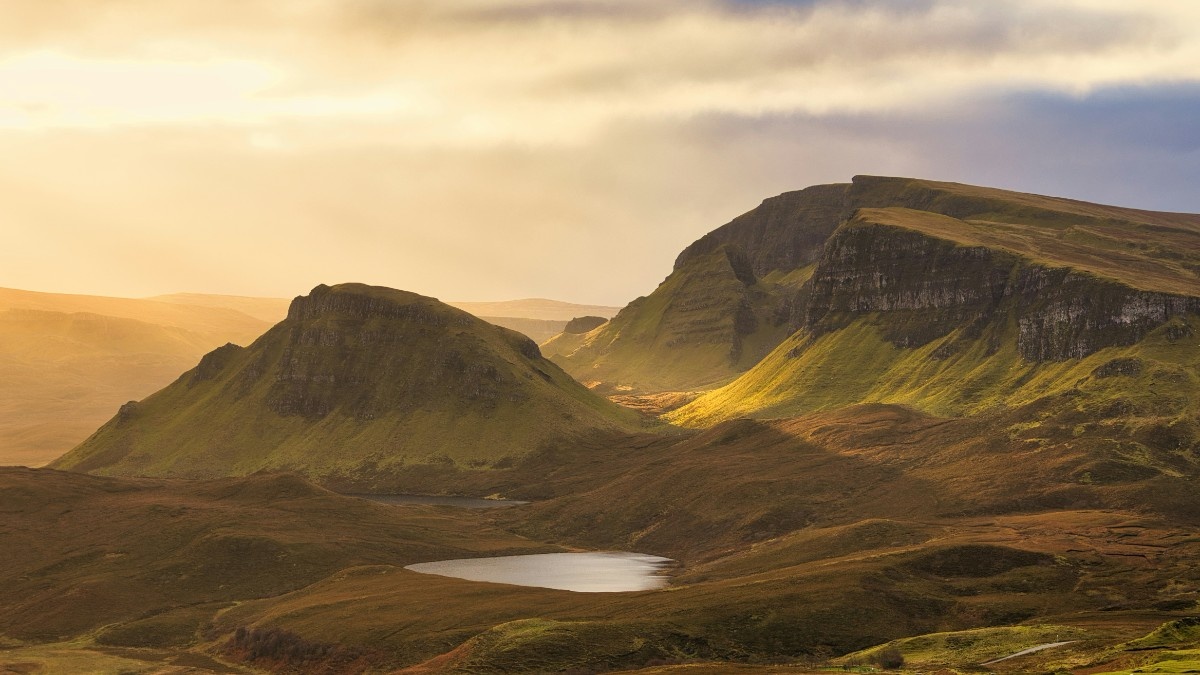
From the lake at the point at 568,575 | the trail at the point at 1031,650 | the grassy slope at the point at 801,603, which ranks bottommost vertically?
the lake at the point at 568,575

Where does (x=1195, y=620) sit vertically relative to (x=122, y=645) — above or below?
above

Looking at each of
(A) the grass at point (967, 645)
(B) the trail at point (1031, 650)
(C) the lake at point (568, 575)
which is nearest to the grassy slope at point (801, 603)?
(A) the grass at point (967, 645)

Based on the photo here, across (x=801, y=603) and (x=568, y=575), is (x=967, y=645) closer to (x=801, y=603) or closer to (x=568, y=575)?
(x=801, y=603)

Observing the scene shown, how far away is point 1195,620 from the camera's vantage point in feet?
292

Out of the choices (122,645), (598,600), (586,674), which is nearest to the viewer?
(586,674)

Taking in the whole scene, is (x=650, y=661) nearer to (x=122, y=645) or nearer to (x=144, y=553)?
(x=122, y=645)

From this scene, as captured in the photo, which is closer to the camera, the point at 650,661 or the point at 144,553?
the point at 650,661

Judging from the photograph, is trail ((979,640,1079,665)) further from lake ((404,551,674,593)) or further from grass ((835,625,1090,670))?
lake ((404,551,674,593))

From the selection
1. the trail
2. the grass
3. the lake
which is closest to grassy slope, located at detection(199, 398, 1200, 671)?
the grass

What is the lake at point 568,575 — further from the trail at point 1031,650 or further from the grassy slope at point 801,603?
the trail at point 1031,650

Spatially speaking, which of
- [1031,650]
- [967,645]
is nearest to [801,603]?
[967,645]

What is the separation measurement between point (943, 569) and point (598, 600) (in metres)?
43.0

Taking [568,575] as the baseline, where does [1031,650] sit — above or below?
above

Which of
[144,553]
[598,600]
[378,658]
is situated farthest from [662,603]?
[144,553]
